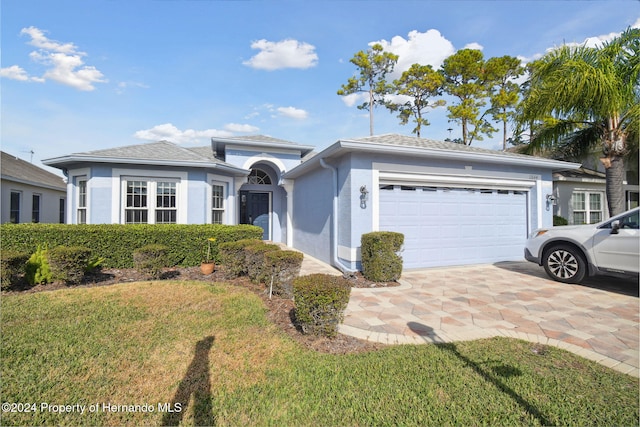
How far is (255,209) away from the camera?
14.4 metres

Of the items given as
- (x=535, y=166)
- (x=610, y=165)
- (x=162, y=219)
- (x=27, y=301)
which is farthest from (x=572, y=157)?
(x=27, y=301)

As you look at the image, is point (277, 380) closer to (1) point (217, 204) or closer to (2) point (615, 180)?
(1) point (217, 204)

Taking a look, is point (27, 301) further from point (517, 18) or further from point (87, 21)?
point (517, 18)

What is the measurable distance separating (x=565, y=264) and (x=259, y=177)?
39.8 ft

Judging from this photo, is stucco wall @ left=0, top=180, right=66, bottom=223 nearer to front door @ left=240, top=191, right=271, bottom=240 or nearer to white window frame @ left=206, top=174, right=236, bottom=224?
white window frame @ left=206, top=174, right=236, bottom=224

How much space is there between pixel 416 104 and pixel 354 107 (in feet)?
16.1

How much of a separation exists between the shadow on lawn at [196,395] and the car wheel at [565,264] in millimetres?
7313

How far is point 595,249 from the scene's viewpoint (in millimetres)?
5742

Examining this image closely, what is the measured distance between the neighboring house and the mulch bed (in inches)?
407

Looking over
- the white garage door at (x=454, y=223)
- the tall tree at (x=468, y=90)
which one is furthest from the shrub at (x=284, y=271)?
the tall tree at (x=468, y=90)

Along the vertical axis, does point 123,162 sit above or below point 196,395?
above

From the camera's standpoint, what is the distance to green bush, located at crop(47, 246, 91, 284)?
5.86 meters

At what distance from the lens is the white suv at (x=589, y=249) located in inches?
209

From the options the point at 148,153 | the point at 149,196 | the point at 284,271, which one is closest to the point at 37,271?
the point at 149,196
